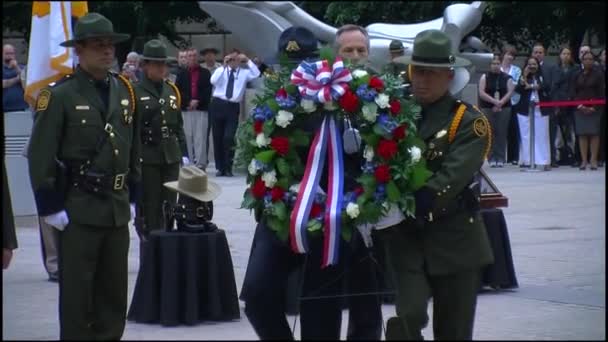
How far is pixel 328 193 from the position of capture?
21.6 feet

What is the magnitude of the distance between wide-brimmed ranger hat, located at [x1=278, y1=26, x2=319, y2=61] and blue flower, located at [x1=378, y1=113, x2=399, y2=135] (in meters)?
0.71

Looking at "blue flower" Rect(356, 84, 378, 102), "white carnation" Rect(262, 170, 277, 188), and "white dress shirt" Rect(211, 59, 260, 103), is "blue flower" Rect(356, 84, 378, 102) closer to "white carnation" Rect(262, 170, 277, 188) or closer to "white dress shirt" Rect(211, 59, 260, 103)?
"white carnation" Rect(262, 170, 277, 188)

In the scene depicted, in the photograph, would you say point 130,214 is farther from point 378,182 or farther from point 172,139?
point 172,139

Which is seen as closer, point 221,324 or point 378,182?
point 378,182

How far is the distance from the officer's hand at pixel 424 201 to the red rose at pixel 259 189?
729 mm

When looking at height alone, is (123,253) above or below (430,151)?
below

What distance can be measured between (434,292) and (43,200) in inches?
79.9

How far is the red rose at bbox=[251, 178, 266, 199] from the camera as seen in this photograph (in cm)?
664

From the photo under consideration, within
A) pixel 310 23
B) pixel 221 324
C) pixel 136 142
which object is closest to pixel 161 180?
pixel 221 324

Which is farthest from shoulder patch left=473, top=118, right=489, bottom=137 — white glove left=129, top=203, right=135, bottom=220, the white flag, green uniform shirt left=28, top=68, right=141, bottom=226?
the white flag

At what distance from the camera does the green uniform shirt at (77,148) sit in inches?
279

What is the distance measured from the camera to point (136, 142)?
7.64m

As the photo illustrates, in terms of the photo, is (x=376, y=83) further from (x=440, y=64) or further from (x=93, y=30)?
(x=93, y=30)

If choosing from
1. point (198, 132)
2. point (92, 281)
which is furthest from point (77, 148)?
point (198, 132)
